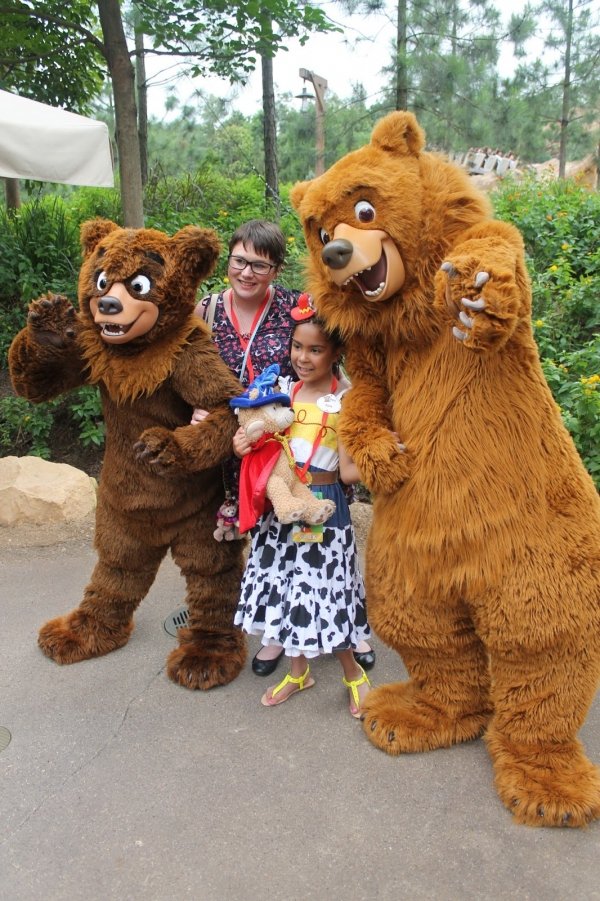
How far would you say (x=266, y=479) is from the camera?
2549mm

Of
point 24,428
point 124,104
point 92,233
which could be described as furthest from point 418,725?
point 124,104

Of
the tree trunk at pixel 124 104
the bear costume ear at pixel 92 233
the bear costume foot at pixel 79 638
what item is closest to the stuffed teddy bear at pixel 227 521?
the bear costume foot at pixel 79 638

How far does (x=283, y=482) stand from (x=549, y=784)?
1.30m

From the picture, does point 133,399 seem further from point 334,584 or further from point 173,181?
point 173,181

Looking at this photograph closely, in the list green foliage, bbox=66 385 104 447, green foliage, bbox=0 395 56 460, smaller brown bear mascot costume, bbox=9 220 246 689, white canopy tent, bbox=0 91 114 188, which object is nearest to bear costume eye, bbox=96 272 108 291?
smaller brown bear mascot costume, bbox=9 220 246 689

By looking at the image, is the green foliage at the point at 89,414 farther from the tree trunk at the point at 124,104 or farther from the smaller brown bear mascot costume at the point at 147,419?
the smaller brown bear mascot costume at the point at 147,419

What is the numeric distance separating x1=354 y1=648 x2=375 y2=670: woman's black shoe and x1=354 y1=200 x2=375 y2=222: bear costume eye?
6.22 feet

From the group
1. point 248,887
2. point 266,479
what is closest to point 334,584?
point 266,479

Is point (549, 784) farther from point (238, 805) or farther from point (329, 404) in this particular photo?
point (329, 404)

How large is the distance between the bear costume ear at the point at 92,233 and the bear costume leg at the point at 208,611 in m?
1.20

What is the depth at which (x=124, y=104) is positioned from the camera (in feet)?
17.7

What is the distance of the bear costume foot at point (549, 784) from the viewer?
2.09 meters

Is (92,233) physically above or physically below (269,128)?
below

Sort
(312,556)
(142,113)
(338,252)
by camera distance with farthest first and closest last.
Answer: (142,113)
(312,556)
(338,252)
